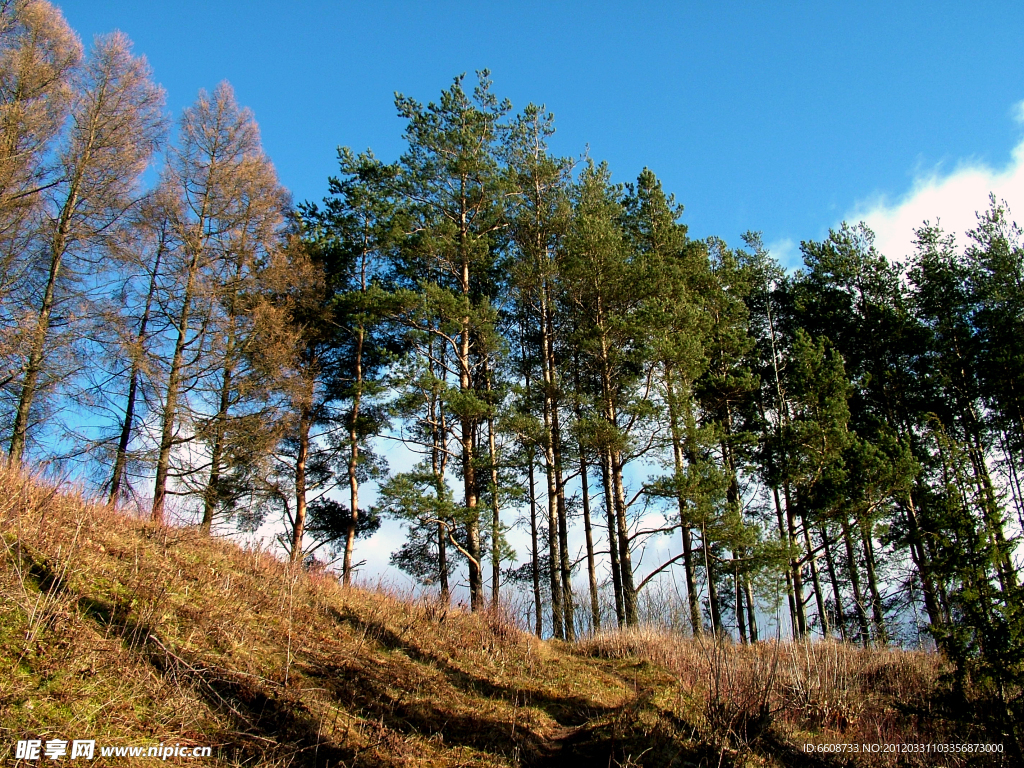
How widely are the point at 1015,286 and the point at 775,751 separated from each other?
17390 mm

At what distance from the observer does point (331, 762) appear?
4539mm

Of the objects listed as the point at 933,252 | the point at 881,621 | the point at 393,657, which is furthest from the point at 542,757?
the point at 933,252

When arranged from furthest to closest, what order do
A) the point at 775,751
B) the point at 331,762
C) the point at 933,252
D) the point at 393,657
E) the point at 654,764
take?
the point at 933,252 → the point at 393,657 → the point at 775,751 → the point at 654,764 → the point at 331,762

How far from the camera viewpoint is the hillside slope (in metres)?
4.21

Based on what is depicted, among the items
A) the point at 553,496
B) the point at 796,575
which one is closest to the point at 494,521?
the point at 553,496

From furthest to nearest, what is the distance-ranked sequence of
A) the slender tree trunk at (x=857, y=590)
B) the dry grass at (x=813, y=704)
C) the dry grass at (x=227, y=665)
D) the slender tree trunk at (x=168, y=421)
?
the slender tree trunk at (x=857, y=590), the slender tree trunk at (x=168, y=421), the dry grass at (x=813, y=704), the dry grass at (x=227, y=665)

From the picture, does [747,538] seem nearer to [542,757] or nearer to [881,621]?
[881,621]

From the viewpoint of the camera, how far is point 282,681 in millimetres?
5566

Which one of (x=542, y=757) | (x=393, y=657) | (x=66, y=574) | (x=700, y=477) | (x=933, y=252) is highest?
(x=933, y=252)

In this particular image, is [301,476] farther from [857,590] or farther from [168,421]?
[857,590]

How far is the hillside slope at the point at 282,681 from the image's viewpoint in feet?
13.8

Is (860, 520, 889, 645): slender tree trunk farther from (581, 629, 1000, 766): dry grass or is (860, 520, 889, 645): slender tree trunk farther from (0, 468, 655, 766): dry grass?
(0, 468, 655, 766): dry grass

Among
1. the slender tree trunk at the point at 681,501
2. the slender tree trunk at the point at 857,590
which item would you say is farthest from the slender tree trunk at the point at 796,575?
the slender tree trunk at the point at 681,501

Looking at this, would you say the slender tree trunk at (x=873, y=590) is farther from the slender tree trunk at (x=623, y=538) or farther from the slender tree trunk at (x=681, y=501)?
the slender tree trunk at (x=623, y=538)
